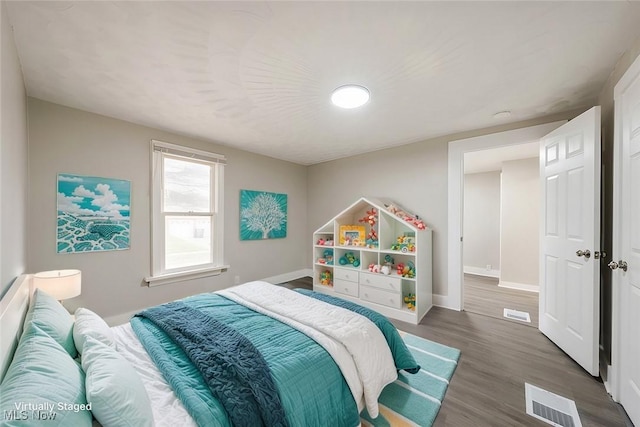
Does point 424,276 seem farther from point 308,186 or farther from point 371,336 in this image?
point 308,186

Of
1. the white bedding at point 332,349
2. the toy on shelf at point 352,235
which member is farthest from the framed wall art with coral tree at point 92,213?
the toy on shelf at point 352,235

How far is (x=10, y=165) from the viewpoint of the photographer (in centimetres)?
150

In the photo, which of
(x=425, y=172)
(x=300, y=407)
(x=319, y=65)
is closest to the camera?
(x=300, y=407)

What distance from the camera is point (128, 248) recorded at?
Answer: 2.84 m

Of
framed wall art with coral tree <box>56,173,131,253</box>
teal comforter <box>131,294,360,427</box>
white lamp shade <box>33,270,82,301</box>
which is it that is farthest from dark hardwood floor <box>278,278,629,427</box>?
framed wall art with coral tree <box>56,173,131,253</box>

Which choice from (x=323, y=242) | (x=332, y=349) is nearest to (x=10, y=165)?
(x=332, y=349)

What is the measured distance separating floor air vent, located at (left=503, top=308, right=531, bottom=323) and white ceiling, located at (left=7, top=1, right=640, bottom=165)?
2383 millimetres

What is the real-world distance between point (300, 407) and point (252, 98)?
2.36 meters

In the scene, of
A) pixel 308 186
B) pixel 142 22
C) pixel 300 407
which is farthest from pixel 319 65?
pixel 308 186

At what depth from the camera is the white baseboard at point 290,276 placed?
175 inches

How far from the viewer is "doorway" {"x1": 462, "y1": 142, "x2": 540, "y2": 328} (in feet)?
11.8

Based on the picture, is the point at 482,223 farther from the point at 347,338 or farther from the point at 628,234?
the point at 347,338

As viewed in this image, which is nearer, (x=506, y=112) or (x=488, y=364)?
(x=488, y=364)

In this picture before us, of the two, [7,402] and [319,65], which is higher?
[319,65]
